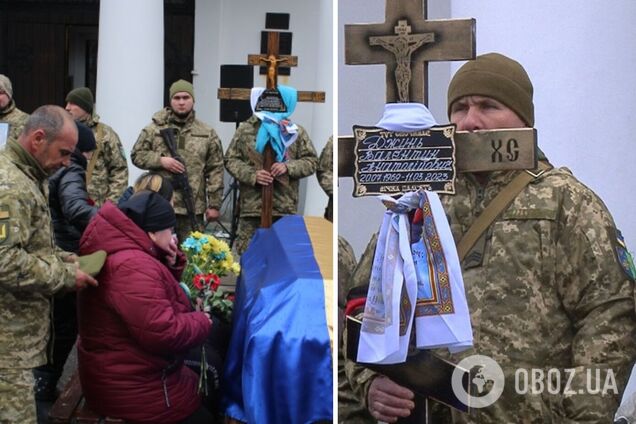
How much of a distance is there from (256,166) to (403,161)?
5.45 m

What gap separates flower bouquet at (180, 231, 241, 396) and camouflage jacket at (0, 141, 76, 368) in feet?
4.85

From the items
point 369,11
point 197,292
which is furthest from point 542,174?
point 197,292

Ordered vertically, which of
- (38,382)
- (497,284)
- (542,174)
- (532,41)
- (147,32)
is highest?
(147,32)

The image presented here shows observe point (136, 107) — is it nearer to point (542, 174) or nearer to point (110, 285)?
point (110, 285)

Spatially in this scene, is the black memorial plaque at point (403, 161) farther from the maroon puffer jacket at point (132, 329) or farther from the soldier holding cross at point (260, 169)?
the soldier holding cross at point (260, 169)

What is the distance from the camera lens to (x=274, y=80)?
7727 millimetres

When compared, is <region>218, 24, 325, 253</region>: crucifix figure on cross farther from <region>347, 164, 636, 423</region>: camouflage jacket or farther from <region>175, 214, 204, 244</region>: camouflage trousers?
<region>347, 164, 636, 423</region>: camouflage jacket

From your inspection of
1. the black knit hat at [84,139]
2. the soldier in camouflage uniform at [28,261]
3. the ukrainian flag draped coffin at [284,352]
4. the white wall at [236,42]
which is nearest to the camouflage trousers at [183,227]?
the black knit hat at [84,139]

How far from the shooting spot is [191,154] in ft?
25.1

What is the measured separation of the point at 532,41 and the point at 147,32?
7.58 meters

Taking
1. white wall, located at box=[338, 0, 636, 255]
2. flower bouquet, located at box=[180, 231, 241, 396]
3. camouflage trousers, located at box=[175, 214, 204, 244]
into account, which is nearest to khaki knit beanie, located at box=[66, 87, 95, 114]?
camouflage trousers, located at box=[175, 214, 204, 244]

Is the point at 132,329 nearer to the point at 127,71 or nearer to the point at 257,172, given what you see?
the point at 257,172

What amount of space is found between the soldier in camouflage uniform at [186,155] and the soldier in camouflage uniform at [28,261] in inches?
145

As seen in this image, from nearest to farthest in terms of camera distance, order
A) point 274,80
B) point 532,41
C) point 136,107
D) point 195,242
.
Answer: point 532,41
point 195,242
point 274,80
point 136,107
